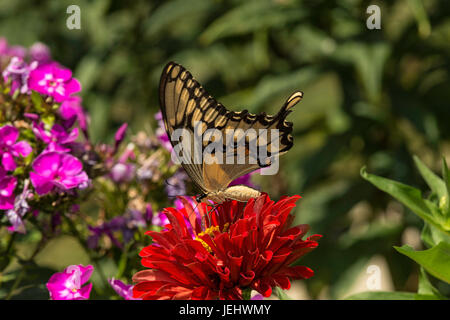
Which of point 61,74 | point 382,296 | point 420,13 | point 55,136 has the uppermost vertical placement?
point 420,13

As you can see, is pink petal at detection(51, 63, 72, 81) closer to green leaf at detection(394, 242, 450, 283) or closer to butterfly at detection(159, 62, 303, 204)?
butterfly at detection(159, 62, 303, 204)

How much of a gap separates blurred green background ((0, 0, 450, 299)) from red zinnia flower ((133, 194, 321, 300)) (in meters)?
0.83

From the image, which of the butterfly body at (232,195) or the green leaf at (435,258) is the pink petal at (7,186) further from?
the green leaf at (435,258)

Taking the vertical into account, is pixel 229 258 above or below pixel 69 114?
below

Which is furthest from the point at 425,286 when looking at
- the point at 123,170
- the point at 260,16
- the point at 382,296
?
the point at 260,16

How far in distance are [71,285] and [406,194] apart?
0.47m

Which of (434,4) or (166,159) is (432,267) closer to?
(166,159)

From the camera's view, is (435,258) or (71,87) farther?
(71,87)

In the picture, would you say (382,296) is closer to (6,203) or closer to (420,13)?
(6,203)

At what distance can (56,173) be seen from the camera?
790 millimetres

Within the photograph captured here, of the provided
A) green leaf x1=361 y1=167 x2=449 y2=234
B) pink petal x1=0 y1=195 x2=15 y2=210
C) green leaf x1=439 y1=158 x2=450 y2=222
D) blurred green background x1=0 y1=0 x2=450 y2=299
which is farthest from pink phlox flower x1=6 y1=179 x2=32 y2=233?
blurred green background x1=0 y1=0 x2=450 y2=299

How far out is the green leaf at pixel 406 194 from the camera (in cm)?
74
